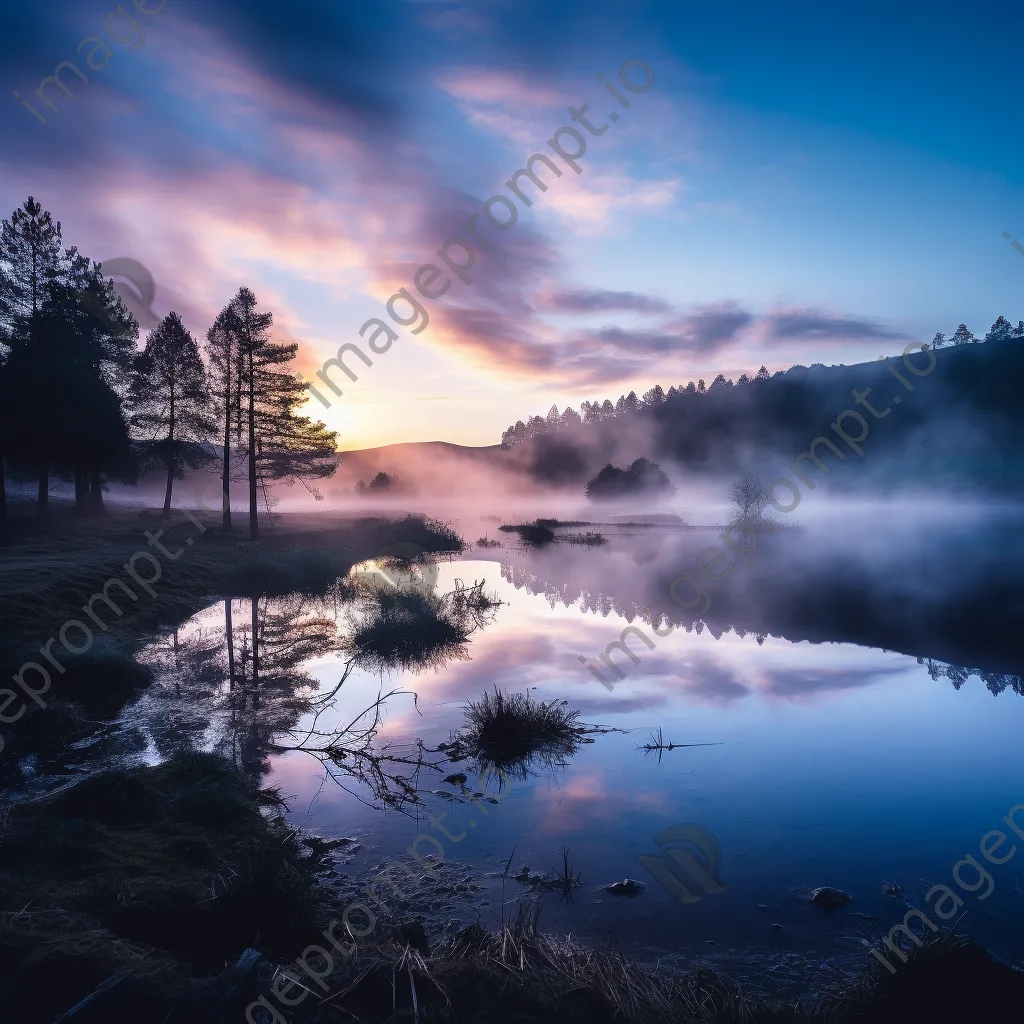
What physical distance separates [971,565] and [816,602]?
2235cm

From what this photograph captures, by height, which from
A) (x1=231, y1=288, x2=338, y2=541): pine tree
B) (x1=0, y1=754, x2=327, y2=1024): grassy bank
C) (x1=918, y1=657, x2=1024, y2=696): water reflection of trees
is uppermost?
(x1=231, y1=288, x2=338, y2=541): pine tree

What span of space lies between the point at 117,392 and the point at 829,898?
4609 centimetres

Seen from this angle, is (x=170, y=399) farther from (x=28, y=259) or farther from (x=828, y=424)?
(x=828, y=424)

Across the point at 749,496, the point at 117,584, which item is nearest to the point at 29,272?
the point at 117,584

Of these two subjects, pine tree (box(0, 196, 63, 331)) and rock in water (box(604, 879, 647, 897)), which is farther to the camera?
pine tree (box(0, 196, 63, 331))

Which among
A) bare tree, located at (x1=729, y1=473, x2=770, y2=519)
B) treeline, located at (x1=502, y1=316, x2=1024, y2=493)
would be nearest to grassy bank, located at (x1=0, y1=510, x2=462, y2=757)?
bare tree, located at (x1=729, y1=473, x2=770, y2=519)

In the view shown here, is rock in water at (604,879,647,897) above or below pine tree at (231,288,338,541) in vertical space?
below

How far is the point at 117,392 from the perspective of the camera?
3994cm

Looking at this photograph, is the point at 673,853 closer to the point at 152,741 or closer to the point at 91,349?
the point at 152,741

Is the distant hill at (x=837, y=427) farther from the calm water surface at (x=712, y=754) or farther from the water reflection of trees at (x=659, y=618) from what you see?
the calm water surface at (x=712, y=754)

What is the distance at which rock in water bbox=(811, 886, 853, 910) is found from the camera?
6301 millimetres

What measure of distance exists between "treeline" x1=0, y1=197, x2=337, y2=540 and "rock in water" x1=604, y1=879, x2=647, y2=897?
3194 cm

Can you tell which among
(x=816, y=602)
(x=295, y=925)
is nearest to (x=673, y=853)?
(x=295, y=925)

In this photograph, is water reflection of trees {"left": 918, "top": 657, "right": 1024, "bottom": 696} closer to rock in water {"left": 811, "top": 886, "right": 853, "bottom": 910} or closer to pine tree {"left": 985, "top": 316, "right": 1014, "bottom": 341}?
rock in water {"left": 811, "top": 886, "right": 853, "bottom": 910}
